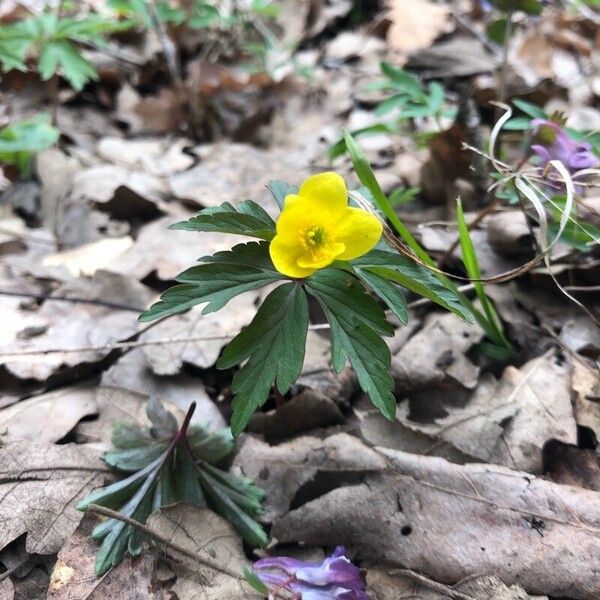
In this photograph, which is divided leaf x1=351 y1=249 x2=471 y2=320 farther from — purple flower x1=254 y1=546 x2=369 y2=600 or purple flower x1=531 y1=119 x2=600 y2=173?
purple flower x1=531 y1=119 x2=600 y2=173

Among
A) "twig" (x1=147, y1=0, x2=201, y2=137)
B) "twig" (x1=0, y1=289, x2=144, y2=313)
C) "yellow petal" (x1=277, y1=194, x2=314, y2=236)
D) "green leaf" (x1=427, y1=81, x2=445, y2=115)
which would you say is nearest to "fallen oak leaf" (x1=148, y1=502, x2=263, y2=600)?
"yellow petal" (x1=277, y1=194, x2=314, y2=236)

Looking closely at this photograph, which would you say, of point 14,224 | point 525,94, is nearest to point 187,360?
point 14,224

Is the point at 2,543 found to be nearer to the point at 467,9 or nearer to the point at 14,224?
the point at 14,224

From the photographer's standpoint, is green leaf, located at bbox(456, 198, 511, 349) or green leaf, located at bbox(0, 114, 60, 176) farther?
green leaf, located at bbox(0, 114, 60, 176)

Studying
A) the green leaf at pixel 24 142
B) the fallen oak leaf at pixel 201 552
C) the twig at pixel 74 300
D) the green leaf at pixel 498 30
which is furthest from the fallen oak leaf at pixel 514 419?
the green leaf at pixel 24 142

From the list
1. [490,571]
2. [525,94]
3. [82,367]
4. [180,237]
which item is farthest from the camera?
[525,94]

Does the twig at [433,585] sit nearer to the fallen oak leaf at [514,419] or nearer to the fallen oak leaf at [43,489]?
the fallen oak leaf at [514,419]

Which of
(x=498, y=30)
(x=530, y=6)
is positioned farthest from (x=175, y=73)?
(x=530, y=6)
